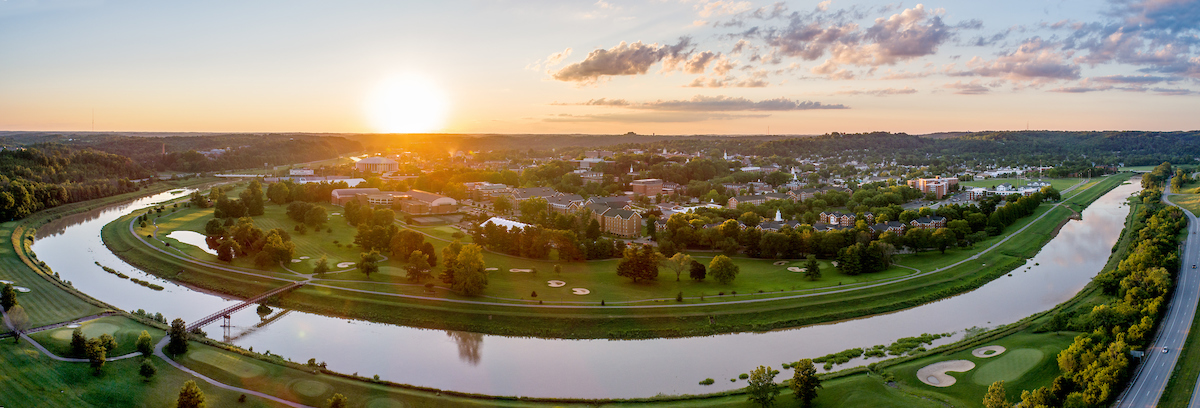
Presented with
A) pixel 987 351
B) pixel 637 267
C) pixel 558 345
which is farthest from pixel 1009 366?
pixel 558 345

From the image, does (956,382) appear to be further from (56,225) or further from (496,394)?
(56,225)

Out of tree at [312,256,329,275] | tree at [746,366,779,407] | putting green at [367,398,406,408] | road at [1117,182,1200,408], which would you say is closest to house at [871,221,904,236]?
road at [1117,182,1200,408]

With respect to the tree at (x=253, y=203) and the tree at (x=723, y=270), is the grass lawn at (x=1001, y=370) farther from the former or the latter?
→ the tree at (x=253, y=203)

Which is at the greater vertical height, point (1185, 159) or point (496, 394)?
point (1185, 159)

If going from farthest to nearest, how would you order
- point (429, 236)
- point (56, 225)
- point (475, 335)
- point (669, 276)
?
point (56, 225)
point (429, 236)
point (669, 276)
point (475, 335)

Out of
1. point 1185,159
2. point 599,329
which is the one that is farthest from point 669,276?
point 1185,159

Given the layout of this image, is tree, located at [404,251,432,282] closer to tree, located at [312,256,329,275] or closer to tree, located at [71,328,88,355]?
tree, located at [312,256,329,275]

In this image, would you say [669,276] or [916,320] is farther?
[669,276]
